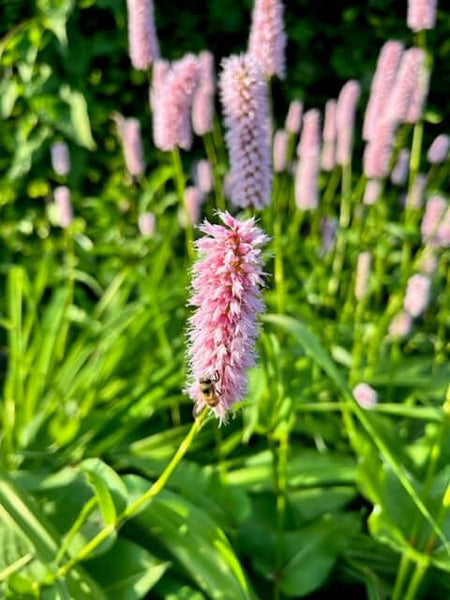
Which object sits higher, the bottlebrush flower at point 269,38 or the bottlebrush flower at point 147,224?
the bottlebrush flower at point 269,38

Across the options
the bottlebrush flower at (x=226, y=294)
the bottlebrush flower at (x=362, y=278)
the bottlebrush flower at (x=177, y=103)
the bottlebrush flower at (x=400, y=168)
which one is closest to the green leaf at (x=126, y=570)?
the bottlebrush flower at (x=226, y=294)

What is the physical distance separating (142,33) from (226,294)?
1197 millimetres

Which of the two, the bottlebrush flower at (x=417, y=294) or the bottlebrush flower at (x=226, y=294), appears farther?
the bottlebrush flower at (x=417, y=294)

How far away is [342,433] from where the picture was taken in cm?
254

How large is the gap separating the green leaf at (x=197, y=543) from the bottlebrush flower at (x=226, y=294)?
578 mm

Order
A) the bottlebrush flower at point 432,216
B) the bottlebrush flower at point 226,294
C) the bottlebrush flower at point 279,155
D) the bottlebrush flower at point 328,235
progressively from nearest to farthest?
the bottlebrush flower at point 226,294
the bottlebrush flower at point 432,216
the bottlebrush flower at point 279,155
the bottlebrush flower at point 328,235

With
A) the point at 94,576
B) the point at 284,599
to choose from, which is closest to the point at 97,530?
the point at 94,576

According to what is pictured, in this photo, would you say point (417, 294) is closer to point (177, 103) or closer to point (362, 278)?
point (362, 278)

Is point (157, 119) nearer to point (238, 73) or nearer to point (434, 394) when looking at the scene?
point (238, 73)

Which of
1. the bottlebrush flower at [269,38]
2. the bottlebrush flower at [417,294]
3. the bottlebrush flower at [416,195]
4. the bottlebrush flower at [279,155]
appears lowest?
the bottlebrush flower at [417,294]

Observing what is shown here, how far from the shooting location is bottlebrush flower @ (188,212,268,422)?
1040 mm

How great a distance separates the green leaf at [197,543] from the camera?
1589 mm

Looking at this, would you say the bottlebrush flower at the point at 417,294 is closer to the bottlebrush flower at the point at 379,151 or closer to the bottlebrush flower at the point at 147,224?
the bottlebrush flower at the point at 379,151

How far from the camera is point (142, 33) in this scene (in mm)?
1994
